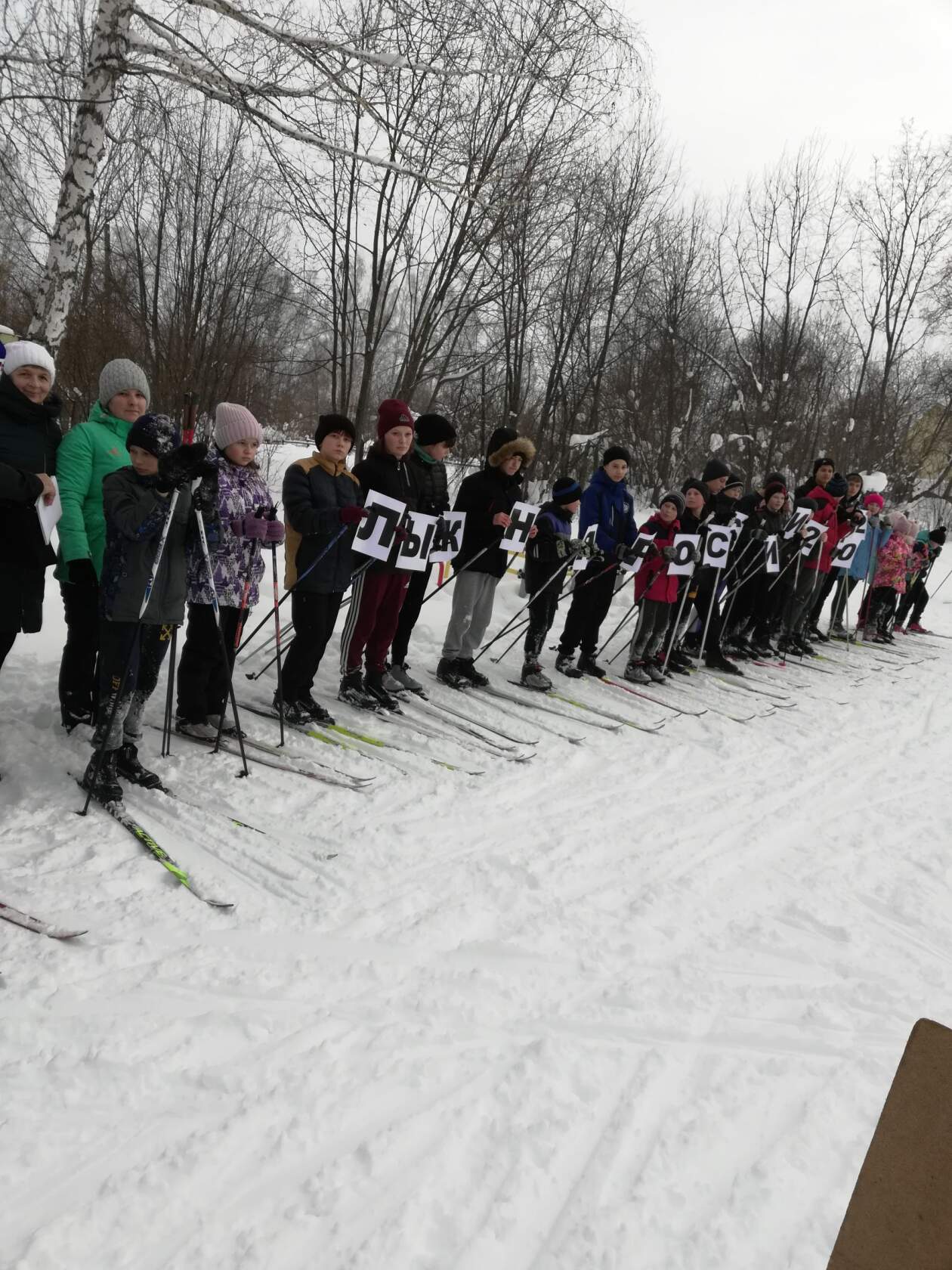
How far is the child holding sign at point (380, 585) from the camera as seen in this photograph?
4.86m

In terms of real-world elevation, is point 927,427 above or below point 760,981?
above

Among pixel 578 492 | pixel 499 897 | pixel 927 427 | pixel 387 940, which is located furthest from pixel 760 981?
pixel 927 427

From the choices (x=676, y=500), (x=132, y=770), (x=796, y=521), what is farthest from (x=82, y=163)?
(x=796, y=521)

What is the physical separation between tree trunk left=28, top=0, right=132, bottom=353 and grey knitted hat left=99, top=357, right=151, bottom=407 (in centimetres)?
250

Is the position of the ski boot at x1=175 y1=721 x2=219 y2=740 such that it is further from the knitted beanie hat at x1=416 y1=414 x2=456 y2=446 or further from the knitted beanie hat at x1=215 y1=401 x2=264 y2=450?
the knitted beanie hat at x1=416 y1=414 x2=456 y2=446

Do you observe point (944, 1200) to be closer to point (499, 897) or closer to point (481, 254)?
point (499, 897)

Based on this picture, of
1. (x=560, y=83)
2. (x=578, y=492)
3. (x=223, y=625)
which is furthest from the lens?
(x=560, y=83)

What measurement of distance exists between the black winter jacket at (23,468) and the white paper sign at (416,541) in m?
2.01

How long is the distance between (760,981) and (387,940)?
4.37 feet

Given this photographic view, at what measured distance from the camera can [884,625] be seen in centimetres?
1062

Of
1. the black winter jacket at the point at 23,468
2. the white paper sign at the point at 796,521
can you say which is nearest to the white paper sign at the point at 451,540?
the black winter jacket at the point at 23,468

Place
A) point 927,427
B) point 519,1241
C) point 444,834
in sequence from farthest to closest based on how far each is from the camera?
point 927,427, point 444,834, point 519,1241

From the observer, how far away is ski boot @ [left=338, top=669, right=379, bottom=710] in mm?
4945

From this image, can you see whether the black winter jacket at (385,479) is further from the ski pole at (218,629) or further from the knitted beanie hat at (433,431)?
the ski pole at (218,629)
